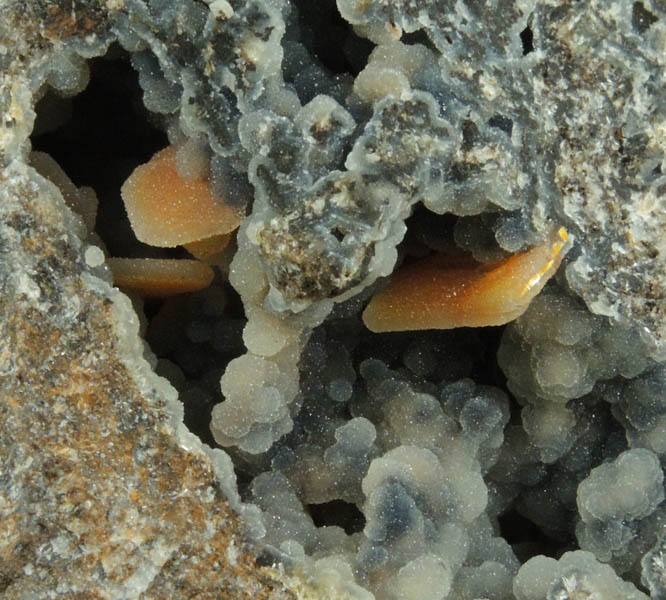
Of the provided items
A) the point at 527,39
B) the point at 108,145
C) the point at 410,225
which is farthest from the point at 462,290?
the point at 108,145

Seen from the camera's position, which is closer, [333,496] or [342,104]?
[342,104]

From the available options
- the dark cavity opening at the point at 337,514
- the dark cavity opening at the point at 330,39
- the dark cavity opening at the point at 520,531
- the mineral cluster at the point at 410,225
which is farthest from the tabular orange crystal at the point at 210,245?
the dark cavity opening at the point at 520,531

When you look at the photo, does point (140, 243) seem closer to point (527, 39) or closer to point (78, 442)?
point (78, 442)

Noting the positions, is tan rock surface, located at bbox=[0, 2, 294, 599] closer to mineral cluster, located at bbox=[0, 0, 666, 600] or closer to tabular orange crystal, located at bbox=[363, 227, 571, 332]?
mineral cluster, located at bbox=[0, 0, 666, 600]

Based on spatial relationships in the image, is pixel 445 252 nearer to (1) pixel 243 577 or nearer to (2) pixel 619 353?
(2) pixel 619 353

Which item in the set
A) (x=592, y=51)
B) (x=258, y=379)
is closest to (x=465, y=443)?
(x=258, y=379)

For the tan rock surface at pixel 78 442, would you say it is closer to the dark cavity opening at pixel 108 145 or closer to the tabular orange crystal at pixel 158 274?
the tabular orange crystal at pixel 158 274
